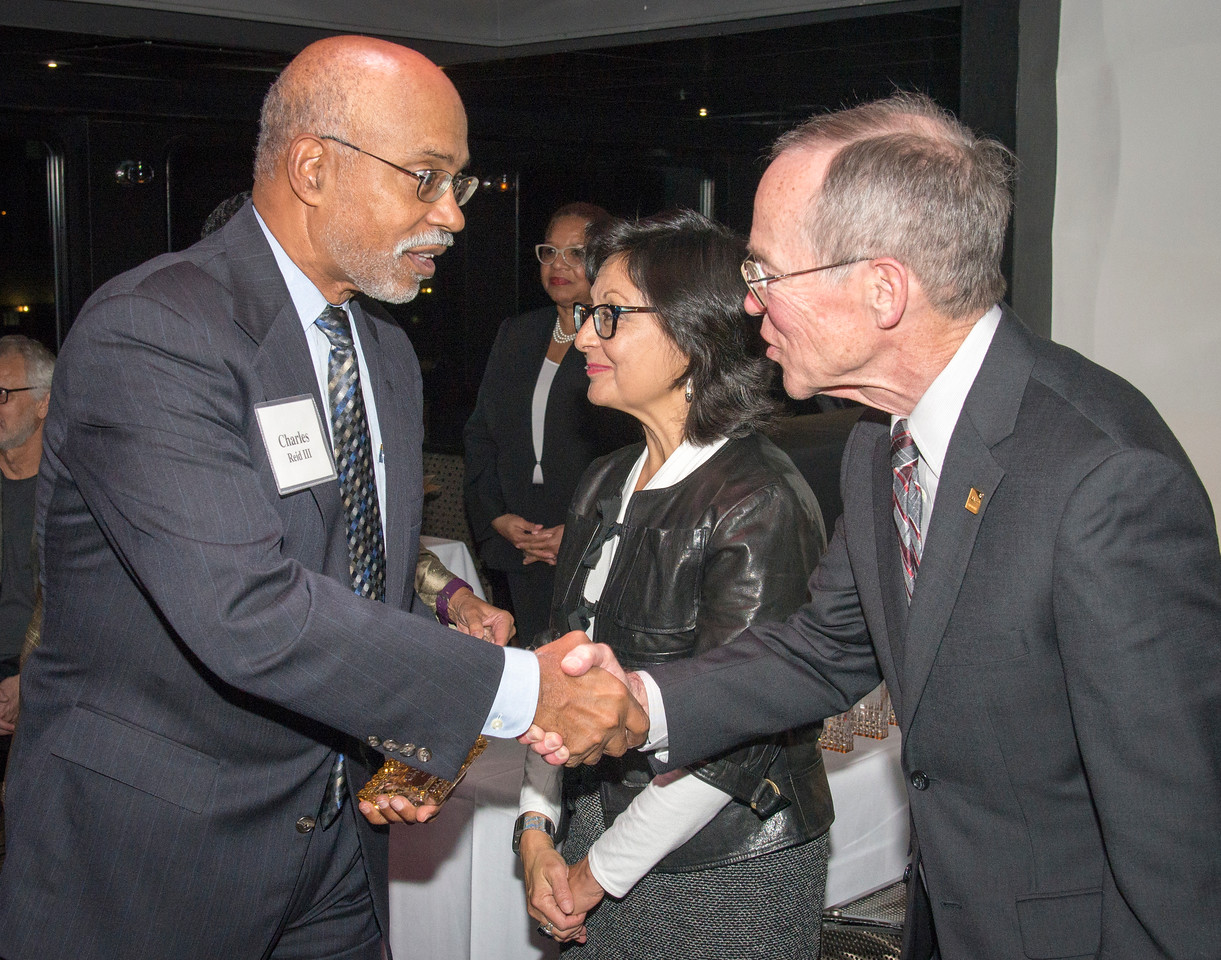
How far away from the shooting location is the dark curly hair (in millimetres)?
2066

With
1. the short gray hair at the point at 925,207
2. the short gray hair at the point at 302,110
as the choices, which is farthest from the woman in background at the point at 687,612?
the short gray hair at the point at 302,110

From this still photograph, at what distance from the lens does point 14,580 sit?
12.0 ft

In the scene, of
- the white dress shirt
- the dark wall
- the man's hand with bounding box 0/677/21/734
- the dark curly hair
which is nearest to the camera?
the white dress shirt

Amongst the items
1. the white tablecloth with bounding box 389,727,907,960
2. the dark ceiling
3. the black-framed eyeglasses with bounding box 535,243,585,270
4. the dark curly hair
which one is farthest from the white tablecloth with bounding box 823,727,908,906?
the dark ceiling

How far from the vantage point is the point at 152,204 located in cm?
649

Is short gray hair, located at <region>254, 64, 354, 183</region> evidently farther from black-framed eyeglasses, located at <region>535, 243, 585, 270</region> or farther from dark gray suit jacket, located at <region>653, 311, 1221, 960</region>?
black-framed eyeglasses, located at <region>535, 243, 585, 270</region>

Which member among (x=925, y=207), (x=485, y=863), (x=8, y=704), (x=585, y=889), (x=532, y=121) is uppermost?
→ (x=532, y=121)

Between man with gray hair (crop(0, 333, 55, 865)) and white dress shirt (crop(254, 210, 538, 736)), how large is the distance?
2.35 meters

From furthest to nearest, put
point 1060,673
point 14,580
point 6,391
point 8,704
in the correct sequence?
point 6,391 → point 14,580 → point 8,704 → point 1060,673

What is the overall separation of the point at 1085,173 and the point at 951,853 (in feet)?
7.25

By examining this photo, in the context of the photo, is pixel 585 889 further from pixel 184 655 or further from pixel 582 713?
pixel 184 655

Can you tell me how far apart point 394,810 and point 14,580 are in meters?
2.69

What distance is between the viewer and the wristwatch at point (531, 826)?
1.95 meters

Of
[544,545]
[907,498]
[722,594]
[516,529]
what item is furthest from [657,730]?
[516,529]
